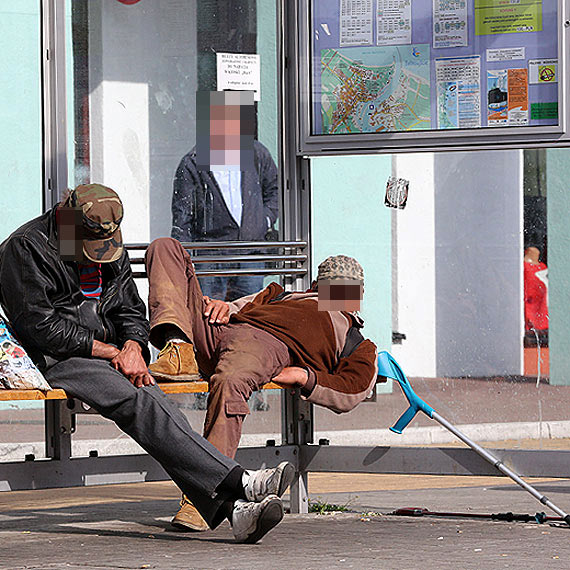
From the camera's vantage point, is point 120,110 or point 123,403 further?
point 120,110

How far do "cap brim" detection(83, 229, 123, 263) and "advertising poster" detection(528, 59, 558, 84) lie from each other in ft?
6.86

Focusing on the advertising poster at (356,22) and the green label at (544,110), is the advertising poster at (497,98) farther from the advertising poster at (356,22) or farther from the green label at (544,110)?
the advertising poster at (356,22)

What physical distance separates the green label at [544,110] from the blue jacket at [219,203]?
52.1 inches

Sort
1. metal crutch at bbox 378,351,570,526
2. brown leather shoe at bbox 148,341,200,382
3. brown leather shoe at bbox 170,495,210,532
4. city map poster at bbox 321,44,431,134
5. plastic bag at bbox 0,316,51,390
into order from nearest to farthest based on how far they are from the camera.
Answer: plastic bag at bbox 0,316,51,390 → brown leather shoe at bbox 170,495,210,532 → brown leather shoe at bbox 148,341,200,382 → metal crutch at bbox 378,351,570,526 → city map poster at bbox 321,44,431,134

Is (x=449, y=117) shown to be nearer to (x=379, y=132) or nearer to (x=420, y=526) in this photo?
(x=379, y=132)

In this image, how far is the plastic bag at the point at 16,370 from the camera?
5.36m

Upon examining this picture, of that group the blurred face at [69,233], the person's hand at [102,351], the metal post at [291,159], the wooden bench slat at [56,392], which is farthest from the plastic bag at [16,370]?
the metal post at [291,159]

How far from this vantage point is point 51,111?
6633 mm

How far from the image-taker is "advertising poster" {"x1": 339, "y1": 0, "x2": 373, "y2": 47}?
6.78 m

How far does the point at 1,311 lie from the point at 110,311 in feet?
1.63

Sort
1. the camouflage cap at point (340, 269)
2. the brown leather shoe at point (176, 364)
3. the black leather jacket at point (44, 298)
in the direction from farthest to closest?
1. the camouflage cap at point (340, 269)
2. the brown leather shoe at point (176, 364)
3. the black leather jacket at point (44, 298)

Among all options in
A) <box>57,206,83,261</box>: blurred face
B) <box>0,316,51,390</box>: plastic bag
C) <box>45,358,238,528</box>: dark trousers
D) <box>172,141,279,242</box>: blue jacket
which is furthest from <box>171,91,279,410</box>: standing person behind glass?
<box>0,316,51,390</box>: plastic bag

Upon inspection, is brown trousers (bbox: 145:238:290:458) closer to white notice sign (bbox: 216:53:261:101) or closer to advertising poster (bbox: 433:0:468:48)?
white notice sign (bbox: 216:53:261:101)

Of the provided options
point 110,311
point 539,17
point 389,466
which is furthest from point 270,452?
point 539,17
